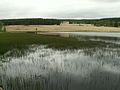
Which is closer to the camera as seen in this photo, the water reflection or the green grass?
the water reflection

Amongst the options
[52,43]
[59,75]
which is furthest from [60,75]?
[52,43]

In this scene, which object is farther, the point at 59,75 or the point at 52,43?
the point at 52,43

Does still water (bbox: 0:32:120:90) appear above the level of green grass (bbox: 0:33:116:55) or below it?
above

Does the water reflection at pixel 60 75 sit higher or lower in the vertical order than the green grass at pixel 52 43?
higher

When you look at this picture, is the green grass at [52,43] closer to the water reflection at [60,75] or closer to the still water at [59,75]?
the water reflection at [60,75]

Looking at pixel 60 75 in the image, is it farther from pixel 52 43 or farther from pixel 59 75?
pixel 52 43

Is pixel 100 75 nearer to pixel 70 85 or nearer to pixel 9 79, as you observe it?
pixel 70 85

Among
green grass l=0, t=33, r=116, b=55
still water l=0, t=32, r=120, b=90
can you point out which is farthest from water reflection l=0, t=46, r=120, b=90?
green grass l=0, t=33, r=116, b=55

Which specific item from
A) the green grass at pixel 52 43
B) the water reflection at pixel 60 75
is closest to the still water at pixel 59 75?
the water reflection at pixel 60 75

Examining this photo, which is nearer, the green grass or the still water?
the still water

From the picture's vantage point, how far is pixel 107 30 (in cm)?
15600

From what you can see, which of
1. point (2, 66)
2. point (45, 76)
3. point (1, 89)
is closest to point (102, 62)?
point (45, 76)

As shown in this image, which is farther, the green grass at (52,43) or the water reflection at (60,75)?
the green grass at (52,43)

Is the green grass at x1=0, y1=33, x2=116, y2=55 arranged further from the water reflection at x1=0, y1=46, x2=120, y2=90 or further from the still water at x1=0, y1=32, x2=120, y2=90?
the still water at x1=0, y1=32, x2=120, y2=90
